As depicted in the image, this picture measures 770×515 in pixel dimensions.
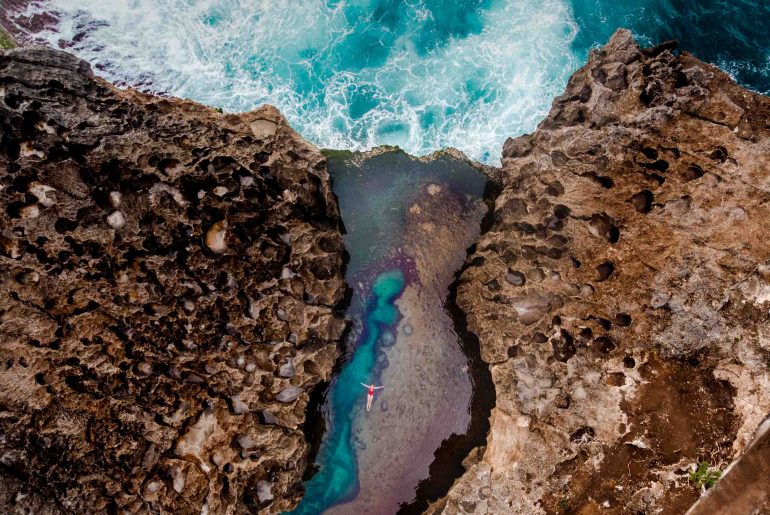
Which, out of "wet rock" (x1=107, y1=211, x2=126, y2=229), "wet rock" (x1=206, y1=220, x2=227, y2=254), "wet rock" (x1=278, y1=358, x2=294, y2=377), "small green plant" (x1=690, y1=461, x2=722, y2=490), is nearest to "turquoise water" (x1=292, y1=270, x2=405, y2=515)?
"wet rock" (x1=278, y1=358, x2=294, y2=377)

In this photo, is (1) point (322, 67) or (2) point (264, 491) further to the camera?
(1) point (322, 67)

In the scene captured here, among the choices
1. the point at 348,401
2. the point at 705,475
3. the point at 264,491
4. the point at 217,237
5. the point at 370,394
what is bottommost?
the point at 264,491

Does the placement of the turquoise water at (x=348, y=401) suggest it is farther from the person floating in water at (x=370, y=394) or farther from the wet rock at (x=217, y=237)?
the wet rock at (x=217, y=237)

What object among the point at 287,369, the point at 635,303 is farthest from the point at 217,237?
the point at 635,303

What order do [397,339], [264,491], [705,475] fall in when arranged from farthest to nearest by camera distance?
[397,339] < [264,491] < [705,475]

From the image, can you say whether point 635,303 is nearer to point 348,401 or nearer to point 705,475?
point 705,475

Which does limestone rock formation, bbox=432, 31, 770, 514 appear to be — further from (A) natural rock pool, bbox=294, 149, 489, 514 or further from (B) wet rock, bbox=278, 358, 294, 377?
(B) wet rock, bbox=278, 358, 294, 377
